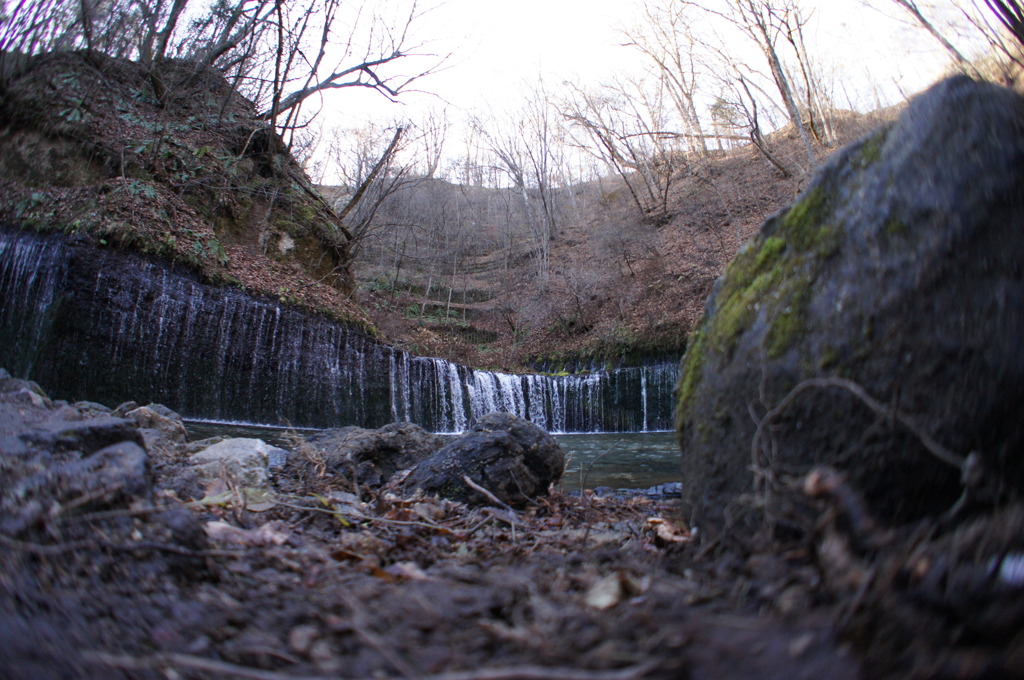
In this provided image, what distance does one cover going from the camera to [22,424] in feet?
8.05

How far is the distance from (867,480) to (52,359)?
11.4 metres

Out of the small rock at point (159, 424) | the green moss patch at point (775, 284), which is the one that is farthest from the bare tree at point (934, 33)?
the small rock at point (159, 424)

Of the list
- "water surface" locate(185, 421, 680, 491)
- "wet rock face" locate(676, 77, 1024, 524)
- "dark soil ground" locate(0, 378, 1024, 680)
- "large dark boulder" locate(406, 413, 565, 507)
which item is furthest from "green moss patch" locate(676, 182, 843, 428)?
"water surface" locate(185, 421, 680, 491)

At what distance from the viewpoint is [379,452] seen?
4840mm

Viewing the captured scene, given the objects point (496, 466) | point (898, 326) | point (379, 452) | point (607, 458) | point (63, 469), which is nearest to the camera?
point (898, 326)

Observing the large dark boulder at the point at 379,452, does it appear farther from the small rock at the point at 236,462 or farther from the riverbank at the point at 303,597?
the riverbank at the point at 303,597

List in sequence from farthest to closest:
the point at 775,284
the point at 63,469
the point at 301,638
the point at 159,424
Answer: the point at 159,424 < the point at 775,284 < the point at 63,469 < the point at 301,638

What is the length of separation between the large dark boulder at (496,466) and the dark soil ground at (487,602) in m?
1.71

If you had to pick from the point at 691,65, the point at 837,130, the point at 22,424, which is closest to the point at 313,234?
the point at 22,424

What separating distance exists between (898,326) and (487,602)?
1502 millimetres

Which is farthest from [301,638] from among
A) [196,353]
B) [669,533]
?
[196,353]

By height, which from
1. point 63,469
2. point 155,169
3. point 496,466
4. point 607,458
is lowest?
point 607,458

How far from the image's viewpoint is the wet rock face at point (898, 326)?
4.52ft

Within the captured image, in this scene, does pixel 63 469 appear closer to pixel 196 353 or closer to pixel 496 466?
pixel 496 466
